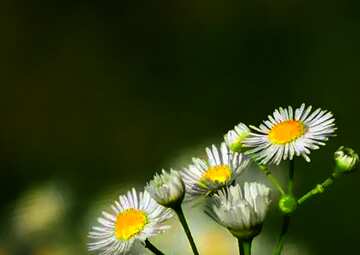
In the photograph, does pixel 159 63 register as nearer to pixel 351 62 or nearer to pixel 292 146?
pixel 351 62

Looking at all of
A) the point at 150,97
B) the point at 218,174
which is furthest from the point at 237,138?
the point at 150,97

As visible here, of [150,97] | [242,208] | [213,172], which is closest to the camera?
[242,208]

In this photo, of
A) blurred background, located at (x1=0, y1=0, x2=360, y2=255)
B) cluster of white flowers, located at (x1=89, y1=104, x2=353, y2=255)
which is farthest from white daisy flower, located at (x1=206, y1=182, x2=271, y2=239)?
blurred background, located at (x1=0, y1=0, x2=360, y2=255)

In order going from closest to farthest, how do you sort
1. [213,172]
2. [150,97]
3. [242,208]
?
[242,208], [213,172], [150,97]

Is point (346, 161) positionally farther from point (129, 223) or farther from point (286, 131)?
point (129, 223)

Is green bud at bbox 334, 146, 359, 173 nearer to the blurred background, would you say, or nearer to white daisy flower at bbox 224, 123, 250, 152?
white daisy flower at bbox 224, 123, 250, 152

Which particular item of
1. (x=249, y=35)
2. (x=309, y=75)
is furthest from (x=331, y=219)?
(x=249, y=35)

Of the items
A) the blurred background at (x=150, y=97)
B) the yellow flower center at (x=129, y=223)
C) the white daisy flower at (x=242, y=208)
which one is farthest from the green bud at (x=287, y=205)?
the blurred background at (x=150, y=97)

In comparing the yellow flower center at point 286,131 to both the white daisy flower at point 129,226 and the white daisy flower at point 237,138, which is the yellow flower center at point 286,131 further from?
the white daisy flower at point 129,226
